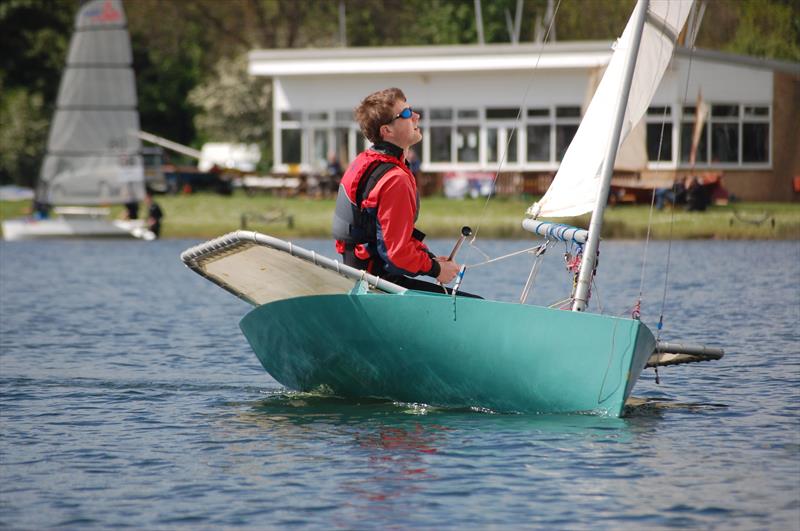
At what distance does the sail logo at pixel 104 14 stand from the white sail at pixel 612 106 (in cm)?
3099

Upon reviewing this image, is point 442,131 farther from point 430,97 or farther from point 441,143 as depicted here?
point 430,97

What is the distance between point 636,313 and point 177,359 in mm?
6511

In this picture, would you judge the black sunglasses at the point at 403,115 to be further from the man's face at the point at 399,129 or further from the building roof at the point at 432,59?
the building roof at the point at 432,59

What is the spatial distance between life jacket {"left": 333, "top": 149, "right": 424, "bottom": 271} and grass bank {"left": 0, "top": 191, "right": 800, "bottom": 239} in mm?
24909

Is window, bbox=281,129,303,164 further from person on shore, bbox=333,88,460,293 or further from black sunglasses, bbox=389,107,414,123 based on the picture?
black sunglasses, bbox=389,107,414,123

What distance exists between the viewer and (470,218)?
41.5 m

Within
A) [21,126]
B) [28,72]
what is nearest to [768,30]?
[21,126]

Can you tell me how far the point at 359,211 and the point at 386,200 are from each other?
12.1 inches

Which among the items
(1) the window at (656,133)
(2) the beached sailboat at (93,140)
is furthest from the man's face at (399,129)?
(1) the window at (656,133)

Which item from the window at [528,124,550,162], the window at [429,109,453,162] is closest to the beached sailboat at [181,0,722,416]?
the window at [528,124,550,162]

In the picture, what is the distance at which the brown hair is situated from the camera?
1041 centimetres

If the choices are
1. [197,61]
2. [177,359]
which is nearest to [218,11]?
[197,61]

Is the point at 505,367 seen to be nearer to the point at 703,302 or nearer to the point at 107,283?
the point at 703,302

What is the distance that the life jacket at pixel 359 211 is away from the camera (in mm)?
10375
